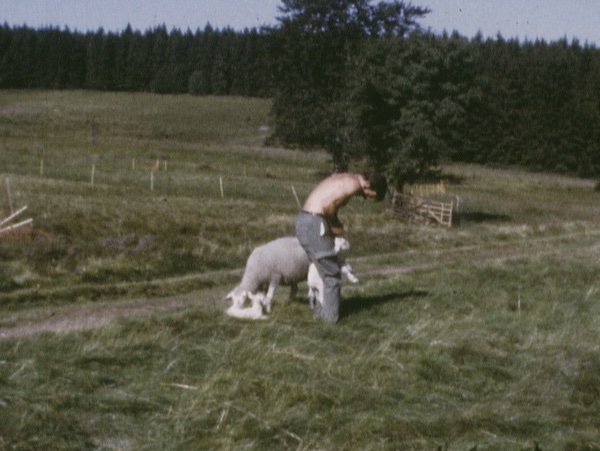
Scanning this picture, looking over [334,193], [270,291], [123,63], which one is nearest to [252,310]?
[270,291]

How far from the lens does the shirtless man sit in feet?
34.4

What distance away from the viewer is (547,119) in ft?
322

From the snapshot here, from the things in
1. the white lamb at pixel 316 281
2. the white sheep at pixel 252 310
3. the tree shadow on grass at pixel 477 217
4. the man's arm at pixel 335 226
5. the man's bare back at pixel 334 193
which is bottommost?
the tree shadow on grass at pixel 477 217

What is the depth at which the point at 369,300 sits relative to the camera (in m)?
12.3

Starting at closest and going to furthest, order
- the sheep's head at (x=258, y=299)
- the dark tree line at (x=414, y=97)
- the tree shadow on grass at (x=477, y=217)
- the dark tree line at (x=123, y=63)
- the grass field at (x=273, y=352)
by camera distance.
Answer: the grass field at (x=273, y=352), the sheep's head at (x=258, y=299), the dark tree line at (x=414, y=97), the tree shadow on grass at (x=477, y=217), the dark tree line at (x=123, y=63)

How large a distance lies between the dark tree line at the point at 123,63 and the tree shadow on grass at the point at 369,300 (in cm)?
15464

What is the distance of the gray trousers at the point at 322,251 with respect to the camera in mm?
10383

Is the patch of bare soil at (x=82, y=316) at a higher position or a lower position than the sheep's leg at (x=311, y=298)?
lower

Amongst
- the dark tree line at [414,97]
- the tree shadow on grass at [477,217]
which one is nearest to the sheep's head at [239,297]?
the dark tree line at [414,97]

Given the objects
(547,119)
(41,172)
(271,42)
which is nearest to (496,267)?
(41,172)

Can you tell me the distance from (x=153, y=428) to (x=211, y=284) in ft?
49.0

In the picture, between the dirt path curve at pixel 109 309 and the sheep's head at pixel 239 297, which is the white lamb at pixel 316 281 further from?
the dirt path curve at pixel 109 309

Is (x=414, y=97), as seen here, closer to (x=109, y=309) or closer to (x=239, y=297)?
(x=109, y=309)

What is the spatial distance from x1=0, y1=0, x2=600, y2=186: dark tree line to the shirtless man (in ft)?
100
